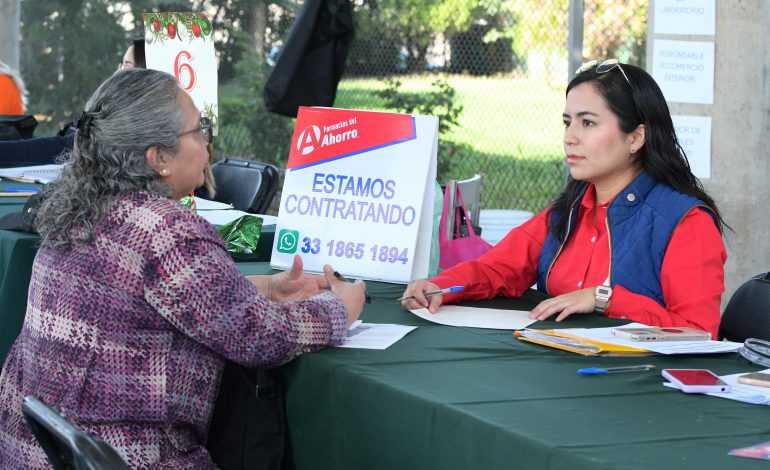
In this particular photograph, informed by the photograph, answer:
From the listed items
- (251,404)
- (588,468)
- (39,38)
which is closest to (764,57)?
(251,404)

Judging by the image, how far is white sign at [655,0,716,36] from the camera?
5.39m

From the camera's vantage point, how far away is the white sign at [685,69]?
17.8 ft

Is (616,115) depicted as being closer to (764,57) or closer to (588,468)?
(588,468)

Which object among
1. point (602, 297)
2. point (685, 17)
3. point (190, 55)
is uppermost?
point (685, 17)

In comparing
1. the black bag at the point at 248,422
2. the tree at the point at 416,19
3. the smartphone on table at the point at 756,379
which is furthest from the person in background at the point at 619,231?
the tree at the point at 416,19

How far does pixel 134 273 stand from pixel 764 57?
13.5 ft

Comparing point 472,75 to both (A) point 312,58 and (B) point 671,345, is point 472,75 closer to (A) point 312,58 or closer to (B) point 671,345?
(A) point 312,58

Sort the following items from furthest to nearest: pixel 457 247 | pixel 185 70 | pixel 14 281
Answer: pixel 185 70 < pixel 14 281 < pixel 457 247

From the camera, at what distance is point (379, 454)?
6.69 ft

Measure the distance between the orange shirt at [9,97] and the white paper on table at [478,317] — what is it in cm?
444

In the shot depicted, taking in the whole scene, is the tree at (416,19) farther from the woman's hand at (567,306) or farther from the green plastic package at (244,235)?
the woman's hand at (567,306)

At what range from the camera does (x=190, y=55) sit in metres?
3.76

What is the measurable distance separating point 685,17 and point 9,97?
391cm

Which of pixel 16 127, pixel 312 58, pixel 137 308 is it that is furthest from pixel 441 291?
pixel 312 58
